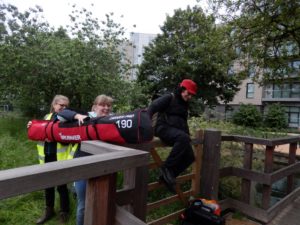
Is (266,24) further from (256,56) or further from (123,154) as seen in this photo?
(123,154)

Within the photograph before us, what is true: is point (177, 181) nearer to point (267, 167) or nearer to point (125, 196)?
point (125, 196)

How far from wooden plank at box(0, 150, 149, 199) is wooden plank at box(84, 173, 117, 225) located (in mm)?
91

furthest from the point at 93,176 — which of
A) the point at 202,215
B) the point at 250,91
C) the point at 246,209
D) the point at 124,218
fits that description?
the point at 250,91

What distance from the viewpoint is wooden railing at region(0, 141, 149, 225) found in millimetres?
980

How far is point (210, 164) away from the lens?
351 centimetres

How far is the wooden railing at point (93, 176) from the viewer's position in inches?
38.6

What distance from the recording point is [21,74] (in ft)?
24.9

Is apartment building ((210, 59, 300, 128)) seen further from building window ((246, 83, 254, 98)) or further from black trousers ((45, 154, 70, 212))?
black trousers ((45, 154, 70, 212))

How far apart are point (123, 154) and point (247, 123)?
2653 centimetres

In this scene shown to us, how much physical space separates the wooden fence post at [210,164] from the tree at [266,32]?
5.04 metres

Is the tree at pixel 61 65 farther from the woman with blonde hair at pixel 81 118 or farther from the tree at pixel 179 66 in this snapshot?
the tree at pixel 179 66

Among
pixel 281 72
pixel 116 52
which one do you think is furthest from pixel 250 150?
pixel 281 72

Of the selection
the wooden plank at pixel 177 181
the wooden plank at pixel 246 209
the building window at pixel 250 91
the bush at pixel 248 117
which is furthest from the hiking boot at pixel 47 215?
the building window at pixel 250 91

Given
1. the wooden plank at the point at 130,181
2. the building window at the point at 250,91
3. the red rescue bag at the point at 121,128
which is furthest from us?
the building window at the point at 250,91
